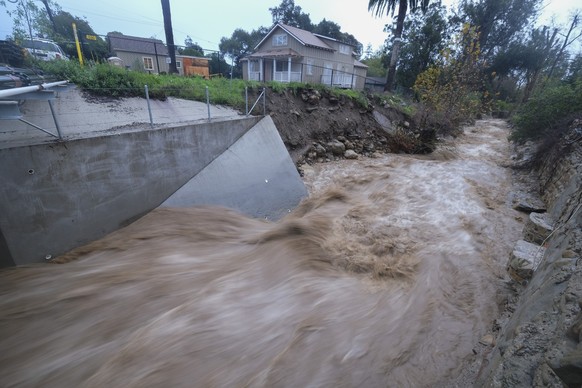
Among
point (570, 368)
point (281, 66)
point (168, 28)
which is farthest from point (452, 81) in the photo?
point (570, 368)

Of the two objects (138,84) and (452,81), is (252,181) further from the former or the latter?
(452,81)

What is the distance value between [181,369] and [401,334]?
8.30 feet

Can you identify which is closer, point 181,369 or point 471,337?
point 181,369

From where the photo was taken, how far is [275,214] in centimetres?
692

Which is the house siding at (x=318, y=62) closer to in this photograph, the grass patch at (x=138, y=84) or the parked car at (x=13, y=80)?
the grass patch at (x=138, y=84)

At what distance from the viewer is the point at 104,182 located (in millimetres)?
5035

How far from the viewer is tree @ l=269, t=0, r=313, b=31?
48.8 meters

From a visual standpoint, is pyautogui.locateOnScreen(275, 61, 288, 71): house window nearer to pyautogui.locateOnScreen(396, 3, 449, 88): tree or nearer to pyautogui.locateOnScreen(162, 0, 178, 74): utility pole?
pyautogui.locateOnScreen(396, 3, 449, 88): tree

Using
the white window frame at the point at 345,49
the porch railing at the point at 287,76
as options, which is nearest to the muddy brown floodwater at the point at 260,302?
the porch railing at the point at 287,76

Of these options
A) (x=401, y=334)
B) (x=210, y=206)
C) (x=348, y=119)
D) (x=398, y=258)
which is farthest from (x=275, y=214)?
(x=348, y=119)

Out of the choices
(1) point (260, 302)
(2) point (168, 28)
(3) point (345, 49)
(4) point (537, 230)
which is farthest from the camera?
(3) point (345, 49)

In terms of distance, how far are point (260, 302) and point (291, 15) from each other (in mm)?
56092

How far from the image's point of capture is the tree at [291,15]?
48812 millimetres

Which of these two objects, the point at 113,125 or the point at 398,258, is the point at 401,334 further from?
the point at 113,125
